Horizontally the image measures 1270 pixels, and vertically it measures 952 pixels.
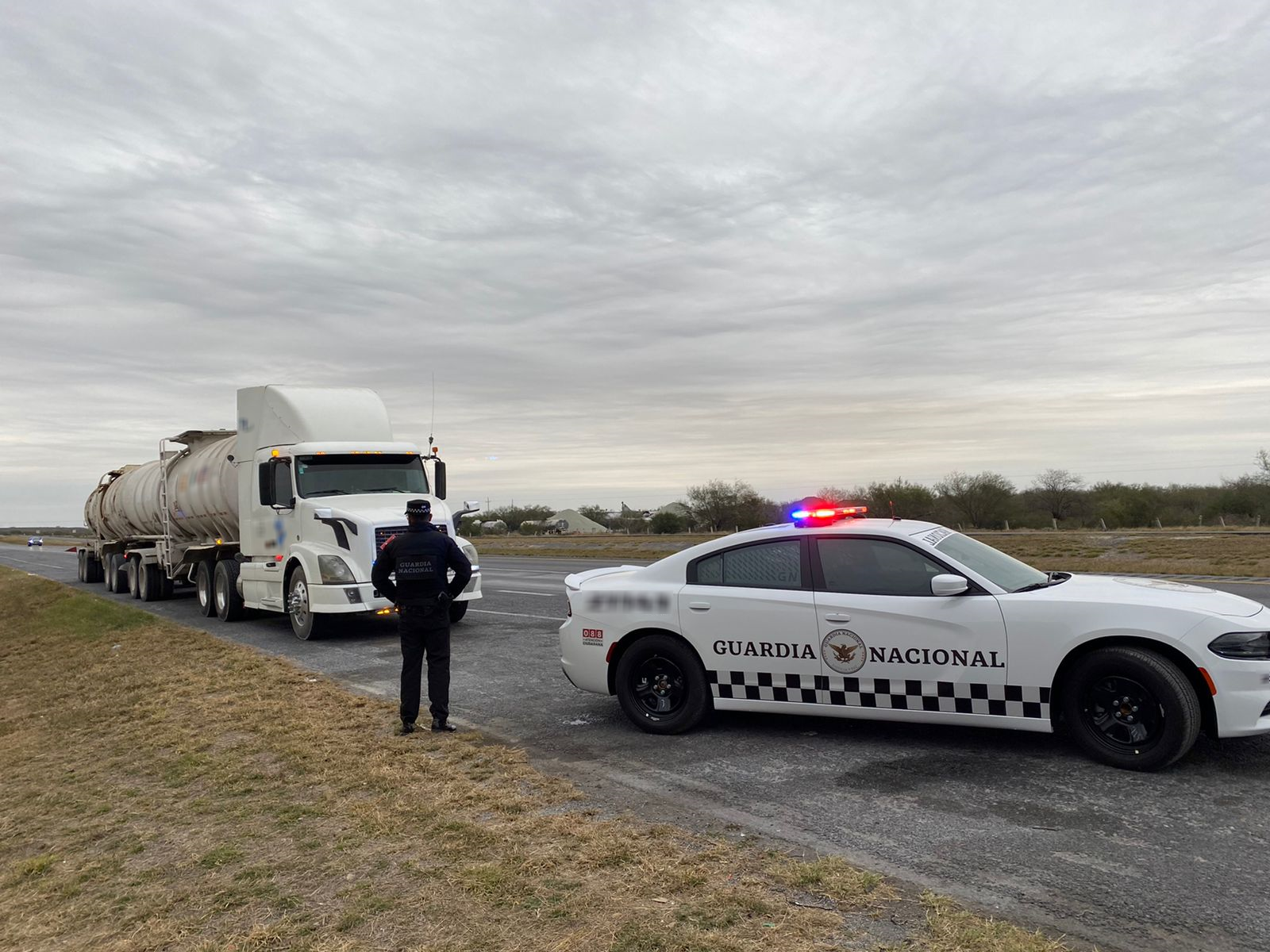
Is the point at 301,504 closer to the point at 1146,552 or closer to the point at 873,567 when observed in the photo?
the point at 873,567

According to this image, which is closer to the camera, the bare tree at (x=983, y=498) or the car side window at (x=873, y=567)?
the car side window at (x=873, y=567)

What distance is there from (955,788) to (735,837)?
4.91ft

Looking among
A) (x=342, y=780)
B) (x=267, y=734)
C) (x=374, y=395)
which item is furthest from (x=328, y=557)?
(x=342, y=780)

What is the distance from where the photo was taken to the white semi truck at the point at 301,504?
12.3 metres

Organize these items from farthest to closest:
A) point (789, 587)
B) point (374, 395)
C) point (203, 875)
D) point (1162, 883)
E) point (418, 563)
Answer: point (374, 395)
point (418, 563)
point (789, 587)
point (203, 875)
point (1162, 883)

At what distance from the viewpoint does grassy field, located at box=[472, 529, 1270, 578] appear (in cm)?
2091

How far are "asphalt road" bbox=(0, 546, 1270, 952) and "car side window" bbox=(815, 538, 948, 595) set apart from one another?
3.60 ft

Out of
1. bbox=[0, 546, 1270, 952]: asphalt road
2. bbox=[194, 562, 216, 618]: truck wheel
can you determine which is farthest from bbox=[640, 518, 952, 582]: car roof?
bbox=[194, 562, 216, 618]: truck wheel

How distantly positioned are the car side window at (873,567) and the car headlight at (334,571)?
7.82m

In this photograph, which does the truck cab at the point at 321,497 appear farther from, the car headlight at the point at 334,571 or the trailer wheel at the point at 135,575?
the trailer wheel at the point at 135,575

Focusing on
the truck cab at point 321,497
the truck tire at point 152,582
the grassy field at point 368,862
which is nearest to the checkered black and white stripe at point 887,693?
the grassy field at point 368,862

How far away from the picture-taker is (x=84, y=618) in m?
17.4

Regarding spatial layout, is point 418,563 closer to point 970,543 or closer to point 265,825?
point 265,825

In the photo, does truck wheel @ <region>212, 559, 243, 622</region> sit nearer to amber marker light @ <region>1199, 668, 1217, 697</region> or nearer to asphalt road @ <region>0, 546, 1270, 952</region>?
asphalt road @ <region>0, 546, 1270, 952</region>
